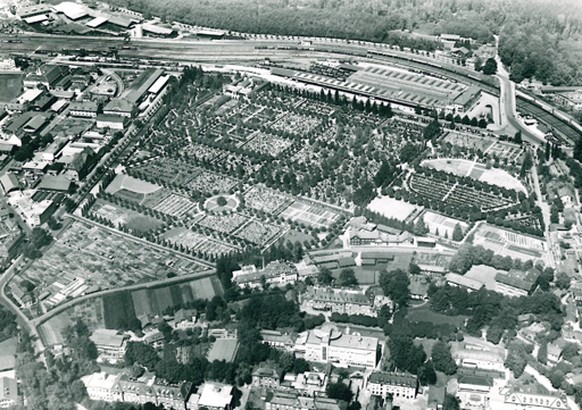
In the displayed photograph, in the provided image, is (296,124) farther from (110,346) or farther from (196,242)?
(110,346)

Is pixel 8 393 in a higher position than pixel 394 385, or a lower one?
lower

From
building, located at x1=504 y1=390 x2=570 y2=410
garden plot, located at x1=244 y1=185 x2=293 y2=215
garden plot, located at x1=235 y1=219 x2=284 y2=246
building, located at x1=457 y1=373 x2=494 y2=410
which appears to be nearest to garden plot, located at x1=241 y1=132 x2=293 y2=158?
garden plot, located at x1=244 y1=185 x2=293 y2=215

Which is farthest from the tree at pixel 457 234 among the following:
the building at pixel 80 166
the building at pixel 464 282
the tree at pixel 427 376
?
the building at pixel 80 166

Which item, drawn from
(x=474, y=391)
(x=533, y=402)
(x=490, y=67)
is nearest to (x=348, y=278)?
(x=474, y=391)

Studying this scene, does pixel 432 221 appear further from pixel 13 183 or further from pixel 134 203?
pixel 13 183


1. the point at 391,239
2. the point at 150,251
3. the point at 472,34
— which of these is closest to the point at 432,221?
the point at 391,239

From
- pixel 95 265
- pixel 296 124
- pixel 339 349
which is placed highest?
pixel 339 349
